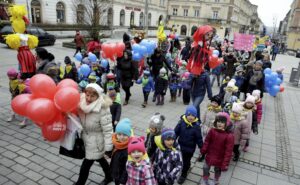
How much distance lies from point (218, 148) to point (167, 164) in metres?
1.01

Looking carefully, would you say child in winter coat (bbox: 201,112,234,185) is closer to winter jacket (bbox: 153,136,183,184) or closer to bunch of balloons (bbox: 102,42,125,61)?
winter jacket (bbox: 153,136,183,184)

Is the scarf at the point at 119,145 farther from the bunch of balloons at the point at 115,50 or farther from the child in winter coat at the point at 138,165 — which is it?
the bunch of balloons at the point at 115,50

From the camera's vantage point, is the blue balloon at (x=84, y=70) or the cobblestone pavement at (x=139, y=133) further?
the blue balloon at (x=84, y=70)

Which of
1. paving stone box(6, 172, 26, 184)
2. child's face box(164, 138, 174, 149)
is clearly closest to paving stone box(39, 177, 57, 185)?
paving stone box(6, 172, 26, 184)

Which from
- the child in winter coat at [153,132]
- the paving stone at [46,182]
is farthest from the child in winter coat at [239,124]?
the paving stone at [46,182]

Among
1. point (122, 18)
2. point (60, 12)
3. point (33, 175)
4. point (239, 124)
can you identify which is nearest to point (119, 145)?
point (33, 175)

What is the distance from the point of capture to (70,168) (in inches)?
175

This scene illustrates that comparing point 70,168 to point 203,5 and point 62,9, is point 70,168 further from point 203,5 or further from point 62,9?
point 203,5

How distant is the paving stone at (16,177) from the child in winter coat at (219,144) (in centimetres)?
302

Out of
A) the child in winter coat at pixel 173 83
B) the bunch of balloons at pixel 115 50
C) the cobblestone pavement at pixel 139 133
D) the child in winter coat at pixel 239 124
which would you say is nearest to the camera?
the cobblestone pavement at pixel 139 133

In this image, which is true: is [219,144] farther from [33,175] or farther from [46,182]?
[33,175]

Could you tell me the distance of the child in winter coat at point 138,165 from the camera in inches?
117

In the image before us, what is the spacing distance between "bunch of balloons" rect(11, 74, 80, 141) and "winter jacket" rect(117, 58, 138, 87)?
14.4ft

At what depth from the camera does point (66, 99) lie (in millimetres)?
2895
